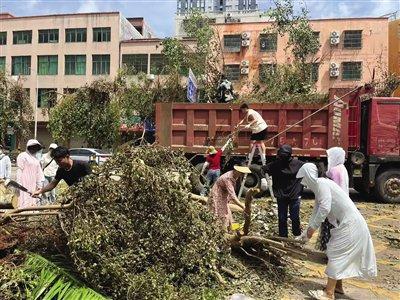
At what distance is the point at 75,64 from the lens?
137 ft

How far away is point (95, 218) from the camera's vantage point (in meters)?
4.18

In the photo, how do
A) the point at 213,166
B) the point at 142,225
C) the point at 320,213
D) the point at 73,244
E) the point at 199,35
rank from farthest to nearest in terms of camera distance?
the point at 199,35 < the point at 213,166 < the point at 320,213 < the point at 142,225 < the point at 73,244

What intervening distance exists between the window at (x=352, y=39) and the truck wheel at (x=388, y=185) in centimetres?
2749

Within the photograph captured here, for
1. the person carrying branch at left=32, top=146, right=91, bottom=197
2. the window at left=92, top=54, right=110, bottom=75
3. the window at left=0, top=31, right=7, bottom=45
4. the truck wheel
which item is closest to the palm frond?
the person carrying branch at left=32, top=146, right=91, bottom=197

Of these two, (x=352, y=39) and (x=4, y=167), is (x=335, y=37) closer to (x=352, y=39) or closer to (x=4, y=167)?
(x=352, y=39)

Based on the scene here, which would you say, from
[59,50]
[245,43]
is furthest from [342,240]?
[59,50]

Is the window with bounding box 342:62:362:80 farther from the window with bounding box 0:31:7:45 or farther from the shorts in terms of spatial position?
the window with bounding box 0:31:7:45

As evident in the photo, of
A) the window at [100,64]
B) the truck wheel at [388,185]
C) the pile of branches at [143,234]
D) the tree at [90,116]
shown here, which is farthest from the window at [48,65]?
the pile of branches at [143,234]

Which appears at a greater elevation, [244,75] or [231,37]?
[231,37]

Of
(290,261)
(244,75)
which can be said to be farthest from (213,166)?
(244,75)

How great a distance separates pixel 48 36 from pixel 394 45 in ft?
95.0

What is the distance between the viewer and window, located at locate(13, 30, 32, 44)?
141 feet

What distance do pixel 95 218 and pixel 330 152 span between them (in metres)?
2.90

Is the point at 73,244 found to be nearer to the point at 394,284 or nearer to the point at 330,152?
the point at 330,152
